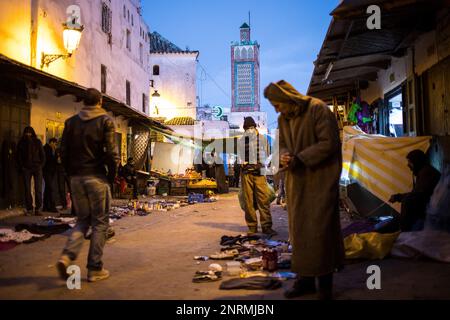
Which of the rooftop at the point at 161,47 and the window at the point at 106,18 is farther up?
the rooftop at the point at 161,47

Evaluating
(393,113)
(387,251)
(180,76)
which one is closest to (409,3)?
(387,251)

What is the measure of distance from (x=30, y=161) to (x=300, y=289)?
9.16 metres

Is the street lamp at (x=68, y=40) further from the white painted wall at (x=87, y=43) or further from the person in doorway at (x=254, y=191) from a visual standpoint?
the person in doorway at (x=254, y=191)

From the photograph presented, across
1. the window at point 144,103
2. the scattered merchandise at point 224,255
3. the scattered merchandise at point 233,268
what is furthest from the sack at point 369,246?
the window at point 144,103

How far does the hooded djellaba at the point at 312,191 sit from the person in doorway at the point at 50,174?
9.72 m

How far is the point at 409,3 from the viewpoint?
604 cm

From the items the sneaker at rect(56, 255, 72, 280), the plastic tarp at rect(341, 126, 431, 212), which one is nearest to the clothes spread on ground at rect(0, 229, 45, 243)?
the sneaker at rect(56, 255, 72, 280)

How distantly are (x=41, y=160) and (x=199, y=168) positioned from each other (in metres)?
14.5

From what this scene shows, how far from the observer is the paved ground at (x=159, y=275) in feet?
14.1

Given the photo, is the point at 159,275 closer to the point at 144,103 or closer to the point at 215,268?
the point at 215,268

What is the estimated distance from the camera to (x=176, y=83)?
39.1 m

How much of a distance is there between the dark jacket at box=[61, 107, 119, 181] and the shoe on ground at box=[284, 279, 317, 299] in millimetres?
2489

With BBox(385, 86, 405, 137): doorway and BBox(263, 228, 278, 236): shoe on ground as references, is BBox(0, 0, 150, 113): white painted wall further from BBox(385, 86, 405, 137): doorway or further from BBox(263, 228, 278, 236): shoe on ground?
BBox(385, 86, 405, 137): doorway

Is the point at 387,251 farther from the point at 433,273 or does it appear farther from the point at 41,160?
the point at 41,160
